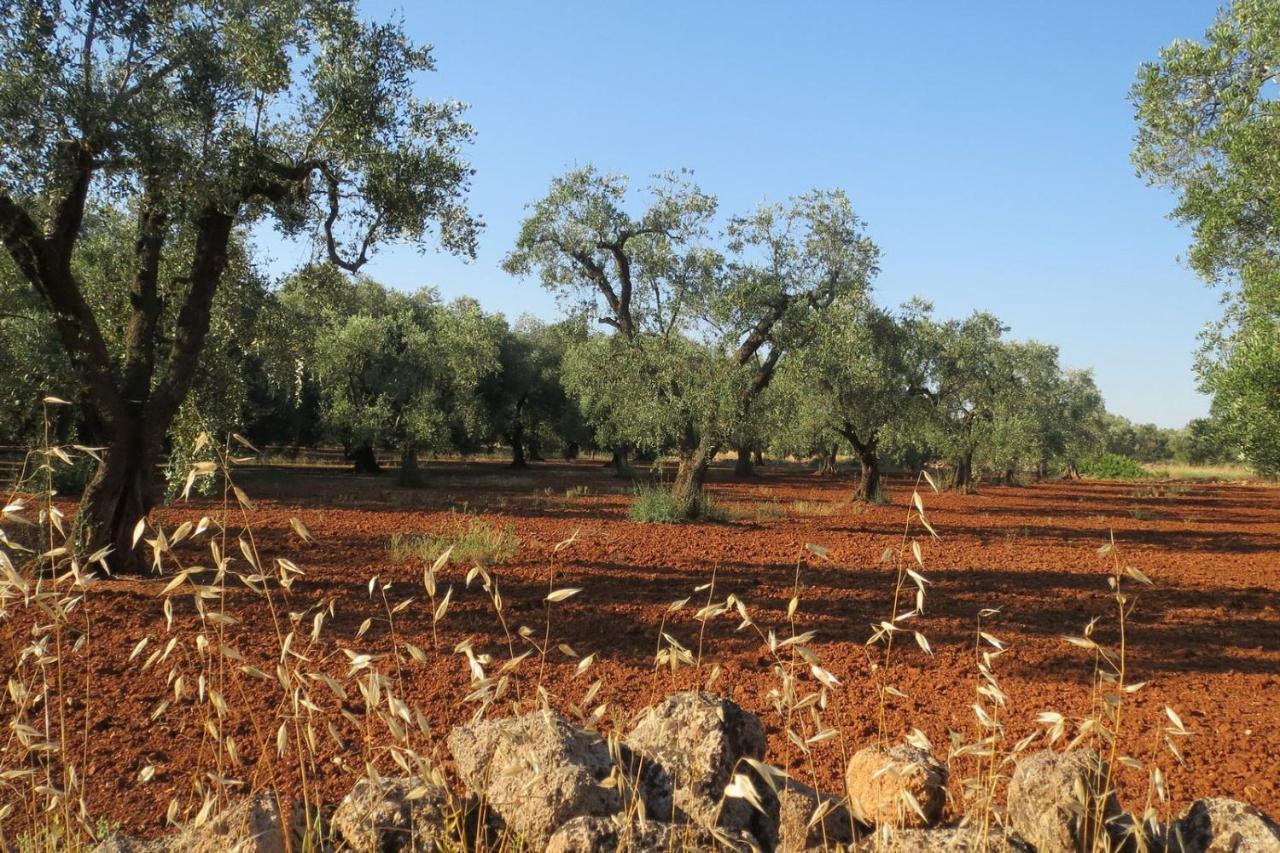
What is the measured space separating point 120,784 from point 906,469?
75.3 metres

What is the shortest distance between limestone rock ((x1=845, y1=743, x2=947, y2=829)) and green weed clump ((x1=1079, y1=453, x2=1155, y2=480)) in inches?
3126

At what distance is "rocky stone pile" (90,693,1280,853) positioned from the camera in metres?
3.00

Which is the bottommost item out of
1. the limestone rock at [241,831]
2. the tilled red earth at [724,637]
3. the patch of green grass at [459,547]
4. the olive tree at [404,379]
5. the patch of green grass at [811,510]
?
the tilled red earth at [724,637]

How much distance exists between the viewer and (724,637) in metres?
8.92

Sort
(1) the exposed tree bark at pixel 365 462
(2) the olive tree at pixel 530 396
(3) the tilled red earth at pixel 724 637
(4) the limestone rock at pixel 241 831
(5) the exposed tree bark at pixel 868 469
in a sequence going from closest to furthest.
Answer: (4) the limestone rock at pixel 241 831 → (3) the tilled red earth at pixel 724 637 → (5) the exposed tree bark at pixel 868 469 → (1) the exposed tree bark at pixel 365 462 → (2) the olive tree at pixel 530 396

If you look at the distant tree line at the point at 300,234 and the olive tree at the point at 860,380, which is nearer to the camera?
the distant tree line at the point at 300,234

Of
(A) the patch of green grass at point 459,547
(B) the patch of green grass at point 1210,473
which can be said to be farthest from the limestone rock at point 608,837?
(B) the patch of green grass at point 1210,473

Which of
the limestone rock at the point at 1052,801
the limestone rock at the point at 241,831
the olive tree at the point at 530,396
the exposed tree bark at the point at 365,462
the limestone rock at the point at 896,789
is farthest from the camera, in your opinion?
the olive tree at the point at 530,396

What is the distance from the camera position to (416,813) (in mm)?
3148

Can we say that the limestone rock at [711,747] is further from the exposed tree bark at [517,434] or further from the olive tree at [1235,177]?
the exposed tree bark at [517,434]

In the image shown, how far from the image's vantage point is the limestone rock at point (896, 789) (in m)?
3.41

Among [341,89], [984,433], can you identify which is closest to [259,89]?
[341,89]

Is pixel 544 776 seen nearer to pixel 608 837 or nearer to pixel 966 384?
pixel 608 837

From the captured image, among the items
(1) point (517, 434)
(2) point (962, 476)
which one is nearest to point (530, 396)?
(1) point (517, 434)
